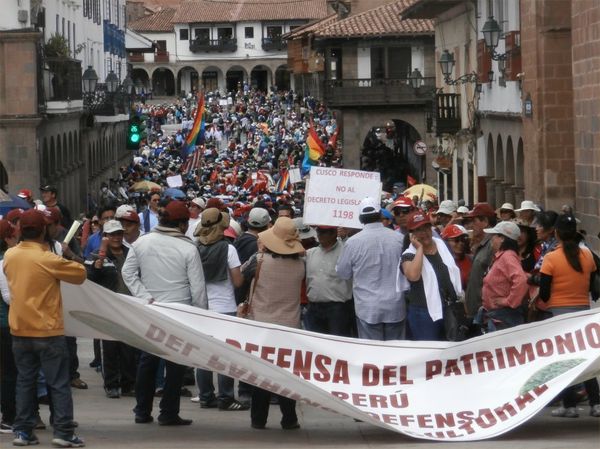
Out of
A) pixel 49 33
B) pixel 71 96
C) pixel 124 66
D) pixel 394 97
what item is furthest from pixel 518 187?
pixel 124 66

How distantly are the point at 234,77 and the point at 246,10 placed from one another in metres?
6.77

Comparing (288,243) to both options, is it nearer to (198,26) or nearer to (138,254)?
(138,254)

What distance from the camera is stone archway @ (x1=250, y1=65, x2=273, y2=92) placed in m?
129

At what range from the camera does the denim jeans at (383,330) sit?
1143cm

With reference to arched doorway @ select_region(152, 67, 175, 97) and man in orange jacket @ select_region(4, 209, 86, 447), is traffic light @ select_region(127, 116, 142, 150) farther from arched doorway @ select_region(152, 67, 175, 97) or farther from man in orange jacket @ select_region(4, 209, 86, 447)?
arched doorway @ select_region(152, 67, 175, 97)

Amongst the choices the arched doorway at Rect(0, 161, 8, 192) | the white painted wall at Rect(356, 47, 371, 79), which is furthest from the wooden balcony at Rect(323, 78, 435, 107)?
the arched doorway at Rect(0, 161, 8, 192)

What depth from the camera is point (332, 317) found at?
464 inches

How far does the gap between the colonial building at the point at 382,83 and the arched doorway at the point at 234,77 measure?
67.0 meters

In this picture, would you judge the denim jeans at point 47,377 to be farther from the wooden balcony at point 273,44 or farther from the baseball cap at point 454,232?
the wooden balcony at point 273,44

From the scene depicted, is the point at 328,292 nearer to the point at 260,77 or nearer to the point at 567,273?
the point at 567,273

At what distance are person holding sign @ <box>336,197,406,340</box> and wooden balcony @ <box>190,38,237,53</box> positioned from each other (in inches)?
4616

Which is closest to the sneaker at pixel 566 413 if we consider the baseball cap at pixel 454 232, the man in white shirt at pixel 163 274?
the baseball cap at pixel 454 232

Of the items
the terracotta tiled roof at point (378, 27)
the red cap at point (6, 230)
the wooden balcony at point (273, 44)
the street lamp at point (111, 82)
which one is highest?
the wooden balcony at point (273, 44)

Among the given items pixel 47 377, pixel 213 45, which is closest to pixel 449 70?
pixel 47 377
